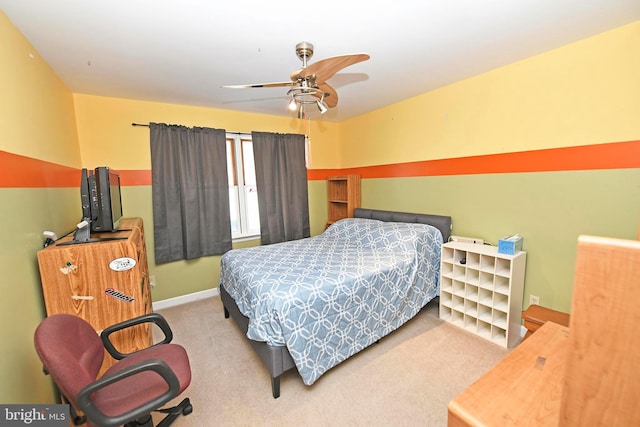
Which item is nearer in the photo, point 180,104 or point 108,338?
point 108,338

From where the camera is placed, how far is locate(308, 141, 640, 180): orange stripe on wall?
6.22ft

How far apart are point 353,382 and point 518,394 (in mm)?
1321

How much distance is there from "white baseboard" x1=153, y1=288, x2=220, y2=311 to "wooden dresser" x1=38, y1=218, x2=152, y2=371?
5.51 ft

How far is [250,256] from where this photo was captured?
2.72 meters

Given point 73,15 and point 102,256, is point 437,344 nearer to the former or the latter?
point 102,256

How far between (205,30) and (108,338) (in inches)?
80.1

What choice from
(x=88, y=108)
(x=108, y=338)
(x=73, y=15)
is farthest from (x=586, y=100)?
(x=88, y=108)

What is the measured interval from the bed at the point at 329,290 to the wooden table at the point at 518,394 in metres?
1.13

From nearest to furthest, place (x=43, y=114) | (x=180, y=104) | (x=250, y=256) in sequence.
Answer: (x=43, y=114) → (x=250, y=256) → (x=180, y=104)

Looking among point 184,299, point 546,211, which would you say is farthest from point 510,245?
point 184,299

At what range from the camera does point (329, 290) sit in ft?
6.50

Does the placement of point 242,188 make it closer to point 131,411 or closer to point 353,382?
point 353,382

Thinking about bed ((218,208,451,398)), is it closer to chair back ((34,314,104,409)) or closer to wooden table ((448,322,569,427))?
chair back ((34,314,104,409))

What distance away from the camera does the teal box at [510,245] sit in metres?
2.29
